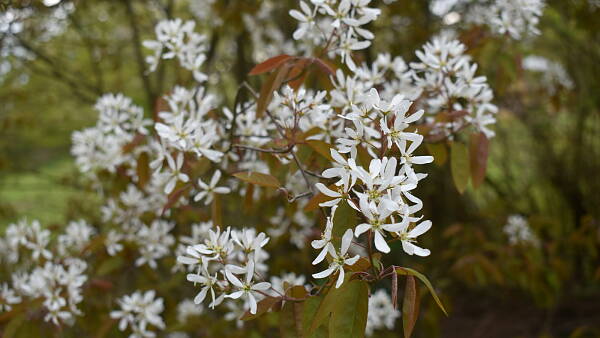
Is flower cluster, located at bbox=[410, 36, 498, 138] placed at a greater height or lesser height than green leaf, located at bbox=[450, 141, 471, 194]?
greater

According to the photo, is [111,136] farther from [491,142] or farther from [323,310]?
[491,142]

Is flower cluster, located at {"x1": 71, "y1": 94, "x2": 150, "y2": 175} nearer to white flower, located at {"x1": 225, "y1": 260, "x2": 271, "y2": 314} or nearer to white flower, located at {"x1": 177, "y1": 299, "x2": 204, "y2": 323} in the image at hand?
white flower, located at {"x1": 177, "y1": 299, "x2": 204, "y2": 323}

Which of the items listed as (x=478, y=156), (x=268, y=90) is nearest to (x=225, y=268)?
(x=268, y=90)

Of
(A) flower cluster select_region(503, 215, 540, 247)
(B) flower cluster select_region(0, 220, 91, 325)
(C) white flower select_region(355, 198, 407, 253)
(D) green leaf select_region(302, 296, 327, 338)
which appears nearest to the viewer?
(C) white flower select_region(355, 198, 407, 253)

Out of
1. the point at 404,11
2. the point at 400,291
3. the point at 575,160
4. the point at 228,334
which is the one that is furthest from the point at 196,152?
the point at 575,160

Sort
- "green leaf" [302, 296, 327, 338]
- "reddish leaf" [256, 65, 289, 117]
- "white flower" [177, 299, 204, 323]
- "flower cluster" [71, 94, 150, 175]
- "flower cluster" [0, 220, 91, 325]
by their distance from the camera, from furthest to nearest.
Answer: "white flower" [177, 299, 204, 323] < "flower cluster" [71, 94, 150, 175] < "flower cluster" [0, 220, 91, 325] < "reddish leaf" [256, 65, 289, 117] < "green leaf" [302, 296, 327, 338]

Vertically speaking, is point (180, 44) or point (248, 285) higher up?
point (180, 44)

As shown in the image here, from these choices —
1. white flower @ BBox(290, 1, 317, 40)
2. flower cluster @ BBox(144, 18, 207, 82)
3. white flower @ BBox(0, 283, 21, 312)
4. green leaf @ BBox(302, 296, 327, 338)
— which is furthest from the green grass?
green leaf @ BBox(302, 296, 327, 338)
